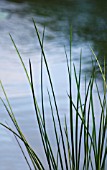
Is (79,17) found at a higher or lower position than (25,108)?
higher

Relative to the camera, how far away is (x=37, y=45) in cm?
319

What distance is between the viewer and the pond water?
2.19 metres

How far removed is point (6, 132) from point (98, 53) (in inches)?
42.8

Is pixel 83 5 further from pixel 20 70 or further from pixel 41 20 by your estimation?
pixel 20 70

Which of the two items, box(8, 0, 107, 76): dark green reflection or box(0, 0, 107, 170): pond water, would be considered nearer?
box(0, 0, 107, 170): pond water

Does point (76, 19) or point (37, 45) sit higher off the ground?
point (76, 19)

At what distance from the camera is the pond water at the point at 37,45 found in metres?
2.19

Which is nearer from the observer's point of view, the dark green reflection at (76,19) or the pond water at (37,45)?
the pond water at (37,45)

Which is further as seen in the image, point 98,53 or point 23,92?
point 98,53

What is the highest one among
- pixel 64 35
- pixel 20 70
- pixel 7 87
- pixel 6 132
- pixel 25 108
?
pixel 64 35

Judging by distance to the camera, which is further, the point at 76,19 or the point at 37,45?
the point at 76,19

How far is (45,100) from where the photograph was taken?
2.45 m

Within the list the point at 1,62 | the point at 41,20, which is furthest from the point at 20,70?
the point at 41,20

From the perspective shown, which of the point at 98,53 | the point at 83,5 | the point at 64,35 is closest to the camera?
the point at 98,53
